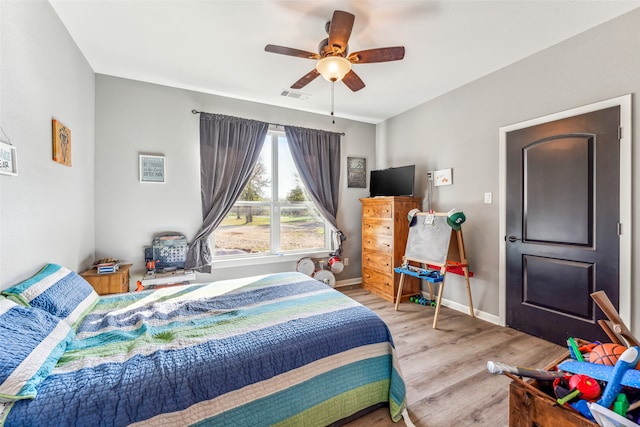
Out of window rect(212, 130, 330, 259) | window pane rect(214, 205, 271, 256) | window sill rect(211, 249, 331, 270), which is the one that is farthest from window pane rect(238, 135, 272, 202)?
window sill rect(211, 249, 331, 270)

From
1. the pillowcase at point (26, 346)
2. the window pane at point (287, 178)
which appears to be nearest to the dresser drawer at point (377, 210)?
the window pane at point (287, 178)

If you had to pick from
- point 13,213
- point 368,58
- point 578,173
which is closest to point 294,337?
point 13,213

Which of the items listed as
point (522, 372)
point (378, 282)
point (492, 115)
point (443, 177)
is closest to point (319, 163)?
point (443, 177)

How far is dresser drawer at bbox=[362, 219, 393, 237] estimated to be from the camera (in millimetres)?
3672

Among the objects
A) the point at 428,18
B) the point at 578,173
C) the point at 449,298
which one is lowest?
the point at 449,298

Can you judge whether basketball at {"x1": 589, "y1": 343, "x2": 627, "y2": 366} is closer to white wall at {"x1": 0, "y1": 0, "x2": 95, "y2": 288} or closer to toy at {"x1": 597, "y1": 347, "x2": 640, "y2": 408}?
toy at {"x1": 597, "y1": 347, "x2": 640, "y2": 408}

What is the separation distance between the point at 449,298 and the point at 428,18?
10.1 feet

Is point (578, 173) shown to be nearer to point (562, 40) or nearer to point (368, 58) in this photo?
point (562, 40)

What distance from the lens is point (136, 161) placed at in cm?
308

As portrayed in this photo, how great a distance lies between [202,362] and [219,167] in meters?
2.63

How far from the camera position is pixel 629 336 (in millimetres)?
1103

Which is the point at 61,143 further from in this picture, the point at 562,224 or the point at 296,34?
the point at 562,224

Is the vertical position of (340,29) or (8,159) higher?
(340,29)

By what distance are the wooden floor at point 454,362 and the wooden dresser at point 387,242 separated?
0.40 meters
